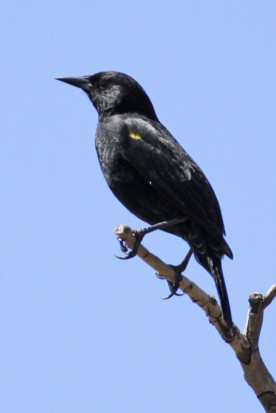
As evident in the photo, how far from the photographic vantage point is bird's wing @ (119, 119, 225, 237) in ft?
19.4

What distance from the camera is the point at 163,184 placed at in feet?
19.7

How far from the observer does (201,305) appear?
5113 mm

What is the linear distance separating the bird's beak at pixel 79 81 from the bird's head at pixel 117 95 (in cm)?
4

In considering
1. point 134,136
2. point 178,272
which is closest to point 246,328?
point 178,272

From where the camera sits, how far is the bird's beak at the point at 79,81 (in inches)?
290

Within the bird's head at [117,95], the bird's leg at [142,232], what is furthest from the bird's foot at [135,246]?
the bird's head at [117,95]

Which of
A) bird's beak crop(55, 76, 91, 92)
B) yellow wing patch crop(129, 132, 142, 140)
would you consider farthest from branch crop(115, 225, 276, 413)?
bird's beak crop(55, 76, 91, 92)

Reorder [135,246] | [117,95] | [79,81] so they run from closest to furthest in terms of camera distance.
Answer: [135,246] < [117,95] < [79,81]

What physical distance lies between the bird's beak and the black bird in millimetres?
955

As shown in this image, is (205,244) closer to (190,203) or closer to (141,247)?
(190,203)

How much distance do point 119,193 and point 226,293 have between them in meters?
1.21

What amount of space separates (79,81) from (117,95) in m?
0.61

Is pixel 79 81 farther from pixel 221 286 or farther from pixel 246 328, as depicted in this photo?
pixel 246 328

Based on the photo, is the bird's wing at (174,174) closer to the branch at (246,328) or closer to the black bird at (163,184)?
the black bird at (163,184)
